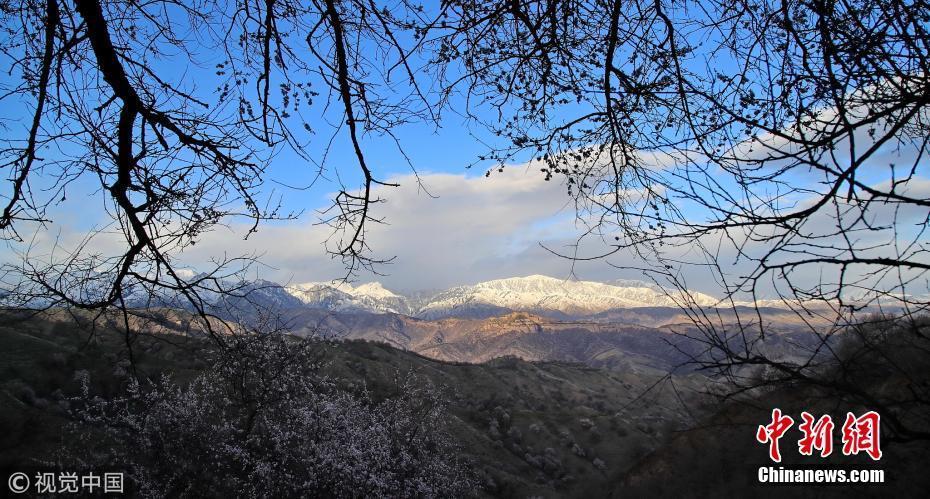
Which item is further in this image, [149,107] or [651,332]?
[651,332]

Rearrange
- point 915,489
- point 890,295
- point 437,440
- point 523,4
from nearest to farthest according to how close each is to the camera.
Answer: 1. point 890,295
2. point 523,4
3. point 915,489
4. point 437,440

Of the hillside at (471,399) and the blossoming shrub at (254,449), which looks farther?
the hillside at (471,399)

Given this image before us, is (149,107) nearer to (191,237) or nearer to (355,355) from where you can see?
(191,237)

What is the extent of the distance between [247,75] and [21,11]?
157 centimetres

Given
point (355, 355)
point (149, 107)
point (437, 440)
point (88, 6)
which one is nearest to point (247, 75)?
point (149, 107)

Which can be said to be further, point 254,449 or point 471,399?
point 471,399

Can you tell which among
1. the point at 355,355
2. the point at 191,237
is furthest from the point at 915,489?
the point at 355,355

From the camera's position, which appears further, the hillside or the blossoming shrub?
the hillside

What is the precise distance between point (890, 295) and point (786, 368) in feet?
1.61

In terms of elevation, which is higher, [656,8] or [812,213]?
[656,8]

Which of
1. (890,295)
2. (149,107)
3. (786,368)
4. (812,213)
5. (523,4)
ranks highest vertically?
(523,4)

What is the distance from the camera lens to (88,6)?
276cm

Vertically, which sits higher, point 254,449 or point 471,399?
point 254,449

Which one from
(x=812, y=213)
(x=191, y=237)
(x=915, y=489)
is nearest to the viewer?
(x=812, y=213)
